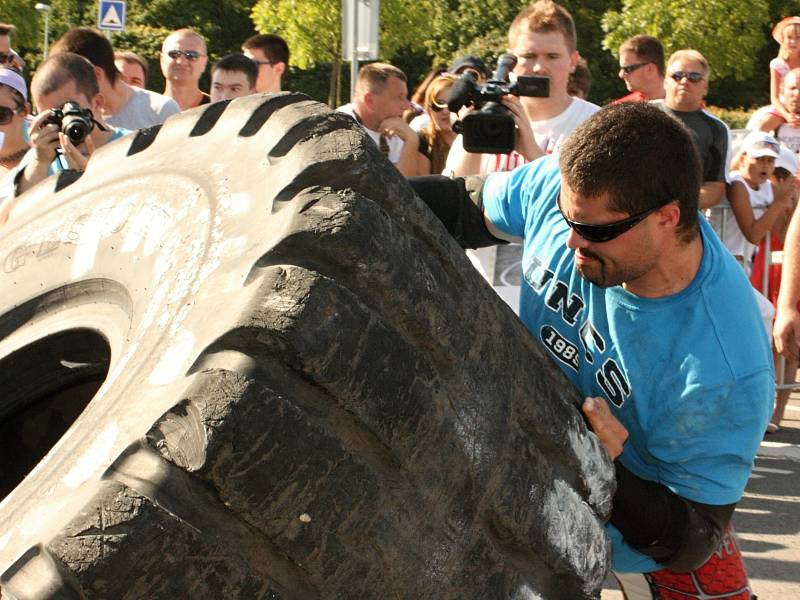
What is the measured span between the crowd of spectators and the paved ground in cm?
59

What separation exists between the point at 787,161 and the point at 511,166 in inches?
141

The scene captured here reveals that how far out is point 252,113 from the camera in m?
2.39

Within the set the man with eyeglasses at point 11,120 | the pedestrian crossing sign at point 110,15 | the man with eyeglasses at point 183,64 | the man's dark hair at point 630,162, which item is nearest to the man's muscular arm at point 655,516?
the man's dark hair at point 630,162

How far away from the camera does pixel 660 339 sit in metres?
2.78

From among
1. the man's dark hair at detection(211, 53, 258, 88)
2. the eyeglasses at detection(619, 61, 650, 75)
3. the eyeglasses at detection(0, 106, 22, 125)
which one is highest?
the eyeglasses at detection(0, 106, 22, 125)

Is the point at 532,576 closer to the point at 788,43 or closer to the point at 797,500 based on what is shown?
the point at 797,500

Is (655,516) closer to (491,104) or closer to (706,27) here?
(491,104)

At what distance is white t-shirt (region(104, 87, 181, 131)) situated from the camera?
6066mm

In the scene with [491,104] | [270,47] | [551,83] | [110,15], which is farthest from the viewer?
[110,15]

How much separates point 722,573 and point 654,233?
1.01 m

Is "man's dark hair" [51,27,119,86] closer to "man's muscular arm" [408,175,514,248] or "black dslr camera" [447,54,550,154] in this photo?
"black dslr camera" [447,54,550,154]

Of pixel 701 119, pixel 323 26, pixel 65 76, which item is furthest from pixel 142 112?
pixel 323 26

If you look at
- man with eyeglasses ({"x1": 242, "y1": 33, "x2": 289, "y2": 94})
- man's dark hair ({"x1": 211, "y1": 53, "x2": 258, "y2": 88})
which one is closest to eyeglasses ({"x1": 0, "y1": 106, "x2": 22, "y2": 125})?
man's dark hair ({"x1": 211, "y1": 53, "x2": 258, "y2": 88})

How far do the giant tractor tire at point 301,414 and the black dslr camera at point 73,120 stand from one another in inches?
80.6
